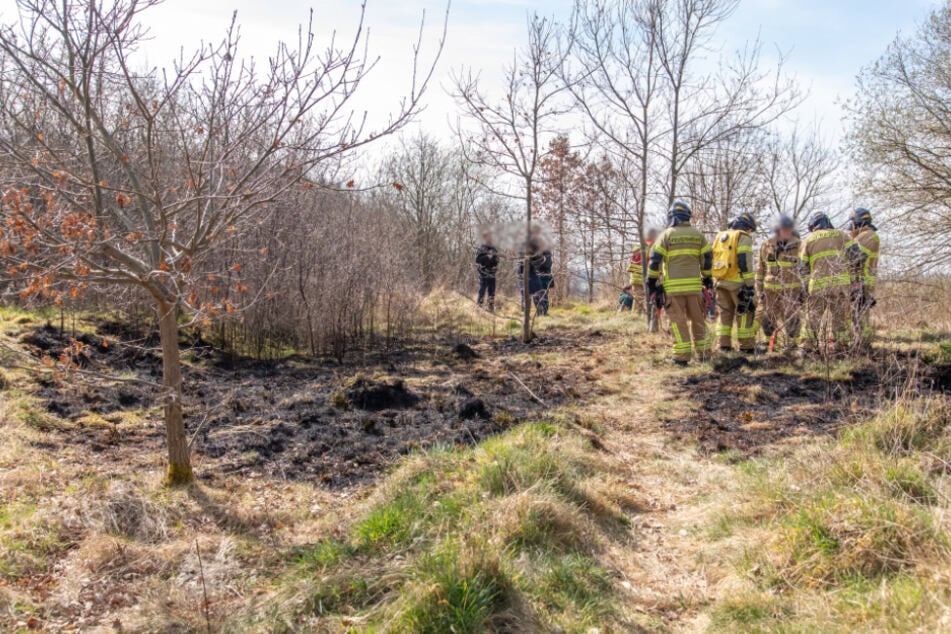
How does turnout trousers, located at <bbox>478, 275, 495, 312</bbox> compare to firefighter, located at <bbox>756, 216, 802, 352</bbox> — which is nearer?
firefighter, located at <bbox>756, 216, 802, 352</bbox>

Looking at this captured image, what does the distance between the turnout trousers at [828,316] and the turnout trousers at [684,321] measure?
4.51 feet

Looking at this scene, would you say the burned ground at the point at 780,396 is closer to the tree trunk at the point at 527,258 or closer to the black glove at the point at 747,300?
the black glove at the point at 747,300

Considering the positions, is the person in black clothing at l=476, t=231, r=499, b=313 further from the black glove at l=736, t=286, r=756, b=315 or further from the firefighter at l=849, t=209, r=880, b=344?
the firefighter at l=849, t=209, r=880, b=344

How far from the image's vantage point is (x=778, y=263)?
897 centimetres

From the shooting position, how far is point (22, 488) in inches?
178

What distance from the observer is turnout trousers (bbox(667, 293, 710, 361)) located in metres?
8.71

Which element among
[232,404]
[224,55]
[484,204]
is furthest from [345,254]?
[224,55]

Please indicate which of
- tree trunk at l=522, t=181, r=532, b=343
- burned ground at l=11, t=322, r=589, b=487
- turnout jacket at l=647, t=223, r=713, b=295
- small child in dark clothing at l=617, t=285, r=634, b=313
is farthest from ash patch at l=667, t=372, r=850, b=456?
small child in dark clothing at l=617, t=285, r=634, b=313

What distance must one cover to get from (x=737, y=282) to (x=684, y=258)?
3.00ft

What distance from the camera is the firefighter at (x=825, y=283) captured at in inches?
296

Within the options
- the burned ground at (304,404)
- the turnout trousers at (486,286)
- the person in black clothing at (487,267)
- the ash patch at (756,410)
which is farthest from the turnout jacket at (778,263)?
the turnout trousers at (486,286)

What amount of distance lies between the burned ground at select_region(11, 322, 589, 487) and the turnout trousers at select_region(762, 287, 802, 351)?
8.64ft

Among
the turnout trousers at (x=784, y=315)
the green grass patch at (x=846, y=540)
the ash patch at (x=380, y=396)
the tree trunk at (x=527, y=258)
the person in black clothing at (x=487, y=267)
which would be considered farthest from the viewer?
the person in black clothing at (x=487, y=267)

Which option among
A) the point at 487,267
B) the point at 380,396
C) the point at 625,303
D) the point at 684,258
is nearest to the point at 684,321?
the point at 684,258
